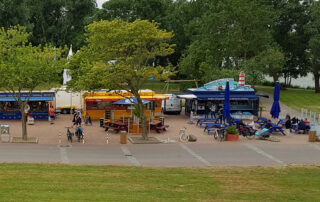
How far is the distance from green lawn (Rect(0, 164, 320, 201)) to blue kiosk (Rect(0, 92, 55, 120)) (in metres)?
17.8

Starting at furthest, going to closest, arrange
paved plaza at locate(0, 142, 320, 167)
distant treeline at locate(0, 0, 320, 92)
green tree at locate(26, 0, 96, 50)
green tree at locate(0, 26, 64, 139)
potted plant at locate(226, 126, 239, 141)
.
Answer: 1. green tree at locate(26, 0, 96, 50)
2. distant treeline at locate(0, 0, 320, 92)
3. potted plant at locate(226, 126, 239, 141)
4. green tree at locate(0, 26, 64, 139)
5. paved plaza at locate(0, 142, 320, 167)

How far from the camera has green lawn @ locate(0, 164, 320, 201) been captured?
12.8 m

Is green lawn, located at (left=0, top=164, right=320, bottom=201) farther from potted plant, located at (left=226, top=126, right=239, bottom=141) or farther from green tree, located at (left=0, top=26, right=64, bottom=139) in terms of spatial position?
potted plant, located at (left=226, top=126, right=239, bottom=141)

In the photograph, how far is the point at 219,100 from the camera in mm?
39656

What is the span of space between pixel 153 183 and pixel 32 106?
23361 millimetres

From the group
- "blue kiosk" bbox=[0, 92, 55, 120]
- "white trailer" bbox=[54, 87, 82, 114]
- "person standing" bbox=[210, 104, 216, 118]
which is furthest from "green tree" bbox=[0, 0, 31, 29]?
"person standing" bbox=[210, 104, 216, 118]

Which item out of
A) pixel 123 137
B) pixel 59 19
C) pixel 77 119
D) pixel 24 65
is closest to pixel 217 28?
pixel 77 119

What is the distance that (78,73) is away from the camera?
28797 mm

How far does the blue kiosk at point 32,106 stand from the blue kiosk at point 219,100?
12.2 m

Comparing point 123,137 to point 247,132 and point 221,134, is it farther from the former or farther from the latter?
point 247,132

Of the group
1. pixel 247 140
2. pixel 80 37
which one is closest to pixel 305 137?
pixel 247 140

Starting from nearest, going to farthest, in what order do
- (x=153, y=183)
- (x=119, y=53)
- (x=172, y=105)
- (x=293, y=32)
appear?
1. (x=153, y=183)
2. (x=119, y=53)
3. (x=172, y=105)
4. (x=293, y=32)

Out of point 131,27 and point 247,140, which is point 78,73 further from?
point 247,140

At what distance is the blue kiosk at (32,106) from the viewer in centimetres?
3469
